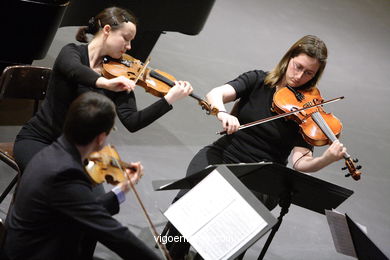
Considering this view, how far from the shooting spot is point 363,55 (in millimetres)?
7074

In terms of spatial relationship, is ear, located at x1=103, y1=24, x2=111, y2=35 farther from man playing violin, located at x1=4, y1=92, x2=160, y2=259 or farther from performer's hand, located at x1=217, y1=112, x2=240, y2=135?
man playing violin, located at x1=4, y1=92, x2=160, y2=259

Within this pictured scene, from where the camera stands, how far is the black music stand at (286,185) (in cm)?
260

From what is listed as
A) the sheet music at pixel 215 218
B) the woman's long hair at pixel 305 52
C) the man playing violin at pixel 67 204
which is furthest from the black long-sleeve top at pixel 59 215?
the woman's long hair at pixel 305 52

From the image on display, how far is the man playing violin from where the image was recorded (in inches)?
74.0

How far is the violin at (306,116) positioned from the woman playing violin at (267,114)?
55 millimetres

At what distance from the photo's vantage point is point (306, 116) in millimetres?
3160

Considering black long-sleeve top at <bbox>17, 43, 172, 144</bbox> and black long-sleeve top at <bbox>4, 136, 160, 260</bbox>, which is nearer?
black long-sleeve top at <bbox>4, 136, 160, 260</bbox>

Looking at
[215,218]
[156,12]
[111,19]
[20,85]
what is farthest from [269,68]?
[215,218]

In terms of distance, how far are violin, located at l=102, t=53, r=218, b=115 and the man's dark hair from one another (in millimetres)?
976

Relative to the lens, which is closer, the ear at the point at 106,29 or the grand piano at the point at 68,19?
the ear at the point at 106,29

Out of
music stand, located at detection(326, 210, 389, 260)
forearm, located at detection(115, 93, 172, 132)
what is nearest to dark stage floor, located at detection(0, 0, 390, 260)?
music stand, located at detection(326, 210, 389, 260)

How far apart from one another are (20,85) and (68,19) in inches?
38.0

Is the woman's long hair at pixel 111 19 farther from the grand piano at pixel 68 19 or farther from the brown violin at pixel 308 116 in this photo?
the brown violin at pixel 308 116

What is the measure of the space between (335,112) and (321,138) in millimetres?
2720
